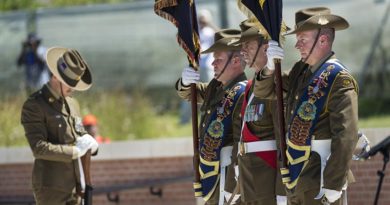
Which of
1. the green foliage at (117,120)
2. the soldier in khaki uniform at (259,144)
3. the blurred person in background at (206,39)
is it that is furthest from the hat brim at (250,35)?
the blurred person in background at (206,39)

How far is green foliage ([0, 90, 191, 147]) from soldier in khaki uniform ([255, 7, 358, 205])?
24.7 feet

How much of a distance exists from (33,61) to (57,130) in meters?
9.20

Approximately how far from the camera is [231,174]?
874 centimetres

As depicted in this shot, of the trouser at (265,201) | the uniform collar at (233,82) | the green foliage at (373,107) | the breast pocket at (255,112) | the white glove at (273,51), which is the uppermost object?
the white glove at (273,51)

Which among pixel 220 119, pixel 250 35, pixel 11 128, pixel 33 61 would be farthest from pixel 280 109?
pixel 33 61

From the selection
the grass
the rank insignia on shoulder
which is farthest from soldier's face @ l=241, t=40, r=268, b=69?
the grass

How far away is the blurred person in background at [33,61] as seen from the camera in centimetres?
1886

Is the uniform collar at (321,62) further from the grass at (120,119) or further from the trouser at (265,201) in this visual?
the grass at (120,119)

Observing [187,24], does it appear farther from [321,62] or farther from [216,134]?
[321,62]

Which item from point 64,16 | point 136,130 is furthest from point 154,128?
point 64,16

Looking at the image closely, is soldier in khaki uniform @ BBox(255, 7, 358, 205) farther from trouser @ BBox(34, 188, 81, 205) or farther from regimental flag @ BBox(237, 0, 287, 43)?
trouser @ BBox(34, 188, 81, 205)

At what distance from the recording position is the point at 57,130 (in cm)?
994

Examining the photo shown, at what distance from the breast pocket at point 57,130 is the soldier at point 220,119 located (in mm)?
1510

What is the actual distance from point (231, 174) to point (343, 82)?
1.56m
